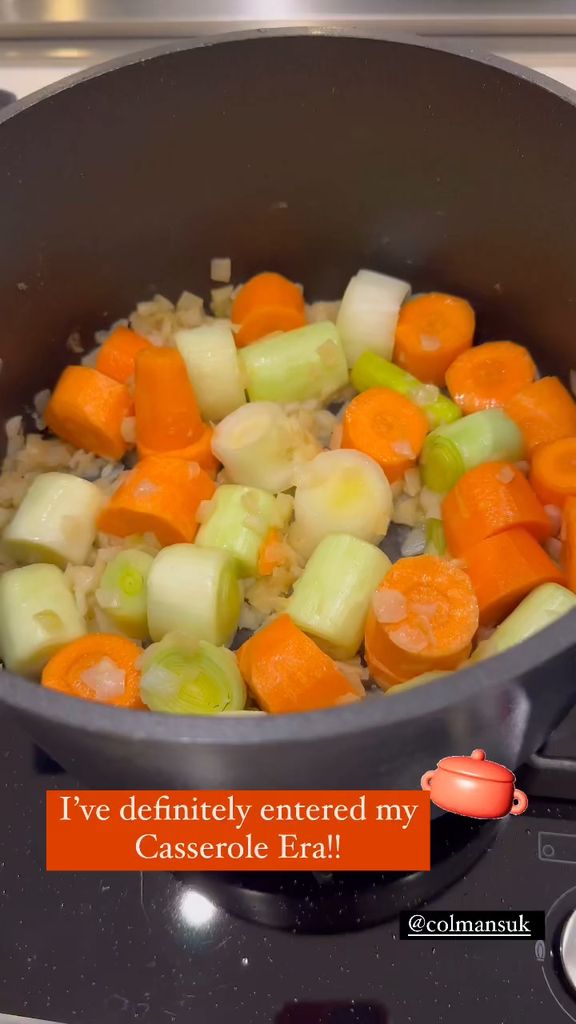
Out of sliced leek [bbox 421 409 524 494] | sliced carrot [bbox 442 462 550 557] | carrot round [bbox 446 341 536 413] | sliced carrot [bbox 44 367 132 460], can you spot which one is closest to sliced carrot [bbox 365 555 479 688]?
sliced carrot [bbox 442 462 550 557]

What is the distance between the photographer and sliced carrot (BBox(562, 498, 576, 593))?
1053 millimetres

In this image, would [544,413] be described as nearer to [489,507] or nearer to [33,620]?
[489,507]

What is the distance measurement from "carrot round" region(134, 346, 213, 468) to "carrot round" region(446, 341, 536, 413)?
0.35 meters

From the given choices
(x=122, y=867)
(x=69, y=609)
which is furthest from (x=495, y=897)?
(x=69, y=609)

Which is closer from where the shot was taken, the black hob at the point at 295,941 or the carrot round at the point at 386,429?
the black hob at the point at 295,941

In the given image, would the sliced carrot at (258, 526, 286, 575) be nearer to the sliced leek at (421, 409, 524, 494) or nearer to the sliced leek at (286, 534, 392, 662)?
the sliced leek at (286, 534, 392, 662)

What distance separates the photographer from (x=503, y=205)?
1.15 metres

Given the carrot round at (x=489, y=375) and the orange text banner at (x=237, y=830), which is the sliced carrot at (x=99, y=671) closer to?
the orange text banner at (x=237, y=830)

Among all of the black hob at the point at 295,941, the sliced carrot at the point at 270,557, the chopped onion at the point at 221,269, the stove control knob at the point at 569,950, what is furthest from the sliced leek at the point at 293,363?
the stove control knob at the point at 569,950

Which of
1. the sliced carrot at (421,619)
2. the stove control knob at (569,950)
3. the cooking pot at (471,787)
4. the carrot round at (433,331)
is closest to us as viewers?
the cooking pot at (471,787)

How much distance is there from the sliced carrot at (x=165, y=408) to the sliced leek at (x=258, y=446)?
0.04 meters

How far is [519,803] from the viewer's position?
0.86 metres

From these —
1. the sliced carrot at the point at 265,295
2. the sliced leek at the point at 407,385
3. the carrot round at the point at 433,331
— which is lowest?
the sliced leek at the point at 407,385

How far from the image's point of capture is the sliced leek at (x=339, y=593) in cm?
102
